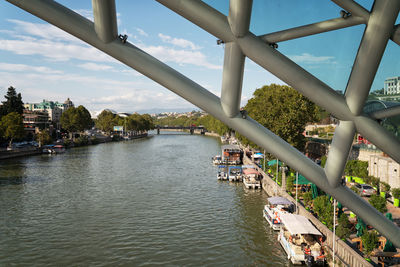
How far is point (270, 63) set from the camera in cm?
210

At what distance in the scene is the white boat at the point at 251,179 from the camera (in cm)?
2567

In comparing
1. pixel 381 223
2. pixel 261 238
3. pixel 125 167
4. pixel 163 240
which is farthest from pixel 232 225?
pixel 125 167

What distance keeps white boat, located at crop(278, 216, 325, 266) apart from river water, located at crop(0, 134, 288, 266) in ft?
1.75

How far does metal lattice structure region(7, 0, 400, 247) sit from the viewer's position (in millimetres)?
2018

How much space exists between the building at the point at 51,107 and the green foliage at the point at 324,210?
363 ft

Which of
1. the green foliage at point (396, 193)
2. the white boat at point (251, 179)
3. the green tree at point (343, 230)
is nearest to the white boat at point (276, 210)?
the green tree at point (343, 230)

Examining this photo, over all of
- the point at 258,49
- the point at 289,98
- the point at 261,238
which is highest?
the point at 289,98

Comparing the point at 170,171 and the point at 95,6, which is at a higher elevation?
the point at 95,6

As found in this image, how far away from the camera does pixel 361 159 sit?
26.6m

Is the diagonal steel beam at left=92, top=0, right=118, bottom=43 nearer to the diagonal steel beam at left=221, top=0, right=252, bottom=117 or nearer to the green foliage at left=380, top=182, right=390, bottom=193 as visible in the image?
the diagonal steel beam at left=221, top=0, right=252, bottom=117

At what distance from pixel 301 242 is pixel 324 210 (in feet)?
8.68

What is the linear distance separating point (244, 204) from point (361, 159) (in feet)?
39.7

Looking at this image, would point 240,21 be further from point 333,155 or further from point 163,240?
point 163,240

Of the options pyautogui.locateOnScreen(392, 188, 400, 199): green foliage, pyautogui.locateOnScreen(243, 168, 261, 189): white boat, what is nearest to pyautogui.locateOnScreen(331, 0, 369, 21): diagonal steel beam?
pyautogui.locateOnScreen(392, 188, 400, 199): green foliage
